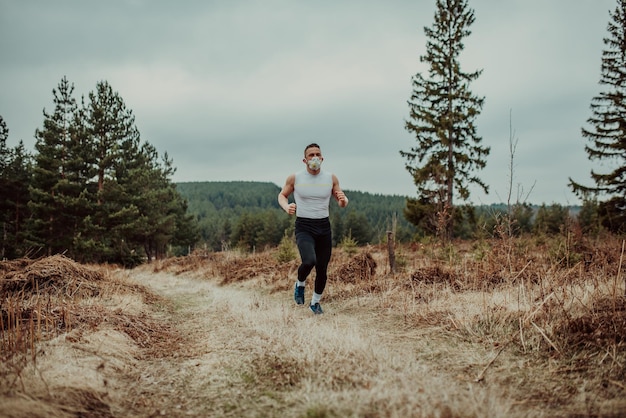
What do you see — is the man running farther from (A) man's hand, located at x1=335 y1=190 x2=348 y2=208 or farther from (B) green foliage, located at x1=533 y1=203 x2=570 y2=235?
(B) green foliage, located at x1=533 y1=203 x2=570 y2=235

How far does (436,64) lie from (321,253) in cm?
1787

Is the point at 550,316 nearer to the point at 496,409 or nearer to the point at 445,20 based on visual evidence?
the point at 496,409

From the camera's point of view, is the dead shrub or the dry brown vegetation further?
the dead shrub

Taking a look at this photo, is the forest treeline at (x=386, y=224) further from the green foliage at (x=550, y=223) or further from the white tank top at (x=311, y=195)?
the white tank top at (x=311, y=195)

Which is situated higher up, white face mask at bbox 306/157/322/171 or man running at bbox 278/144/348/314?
white face mask at bbox 306/157/322/171

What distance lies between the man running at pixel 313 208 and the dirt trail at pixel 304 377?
3.60 ft

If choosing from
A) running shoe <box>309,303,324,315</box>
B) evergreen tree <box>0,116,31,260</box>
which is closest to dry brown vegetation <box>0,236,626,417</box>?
running shoe <box>309,303,324,315</box>

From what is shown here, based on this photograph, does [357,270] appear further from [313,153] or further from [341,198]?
[313,153]

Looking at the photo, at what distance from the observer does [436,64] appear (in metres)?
19.5

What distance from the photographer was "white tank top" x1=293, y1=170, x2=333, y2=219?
5129 millimetres

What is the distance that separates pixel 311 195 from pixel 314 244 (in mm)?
721

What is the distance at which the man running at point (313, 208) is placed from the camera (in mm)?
5100

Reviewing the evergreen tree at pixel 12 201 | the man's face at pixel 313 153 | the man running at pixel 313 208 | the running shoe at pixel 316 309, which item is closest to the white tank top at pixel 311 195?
A: the man running at pixel 313 208

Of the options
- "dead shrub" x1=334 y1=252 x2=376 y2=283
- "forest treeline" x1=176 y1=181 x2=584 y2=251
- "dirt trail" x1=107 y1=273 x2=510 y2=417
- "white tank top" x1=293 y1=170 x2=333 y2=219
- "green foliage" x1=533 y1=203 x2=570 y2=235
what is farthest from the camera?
"green foliage" x1=533 y1=203 x2=570 y2=235
